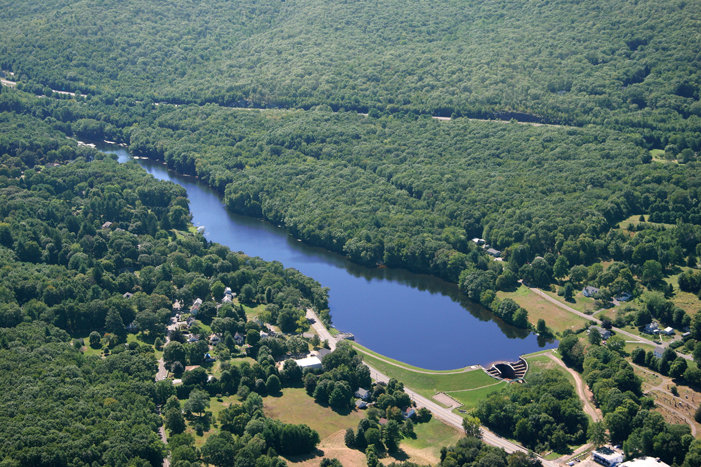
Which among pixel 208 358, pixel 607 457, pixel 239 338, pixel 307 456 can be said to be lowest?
pixel 307 456

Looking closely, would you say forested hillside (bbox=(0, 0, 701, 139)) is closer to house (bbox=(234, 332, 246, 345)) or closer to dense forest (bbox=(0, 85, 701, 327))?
dense forest (bbox=(0, 85, 701, 327))

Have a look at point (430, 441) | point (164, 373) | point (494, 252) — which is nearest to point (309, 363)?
point (164, 373)

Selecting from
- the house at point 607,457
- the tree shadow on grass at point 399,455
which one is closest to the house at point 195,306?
the tree shadow on grass at point 399,455

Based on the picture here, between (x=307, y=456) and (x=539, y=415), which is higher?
(x=539, y=415)

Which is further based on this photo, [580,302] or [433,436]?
[580,302]

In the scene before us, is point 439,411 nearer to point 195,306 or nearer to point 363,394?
point 363,394

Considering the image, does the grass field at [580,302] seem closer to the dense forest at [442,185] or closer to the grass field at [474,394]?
the dense forest at [442,185]
